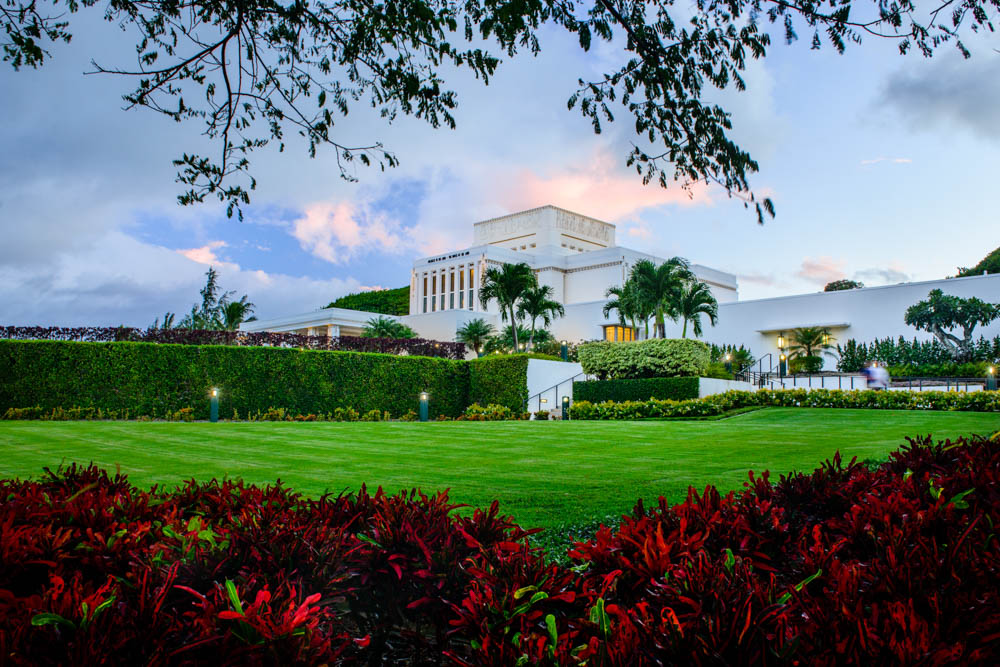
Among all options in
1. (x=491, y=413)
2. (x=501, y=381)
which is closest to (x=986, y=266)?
(x=501, y=381)

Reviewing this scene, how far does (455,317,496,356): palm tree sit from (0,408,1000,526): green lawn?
106 ft

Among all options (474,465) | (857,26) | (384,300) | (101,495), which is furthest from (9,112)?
(384,300)

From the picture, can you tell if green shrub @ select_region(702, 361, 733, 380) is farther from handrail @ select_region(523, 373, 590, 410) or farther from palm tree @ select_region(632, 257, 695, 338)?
palm tree @ select_region(632, 257, 695, 338)

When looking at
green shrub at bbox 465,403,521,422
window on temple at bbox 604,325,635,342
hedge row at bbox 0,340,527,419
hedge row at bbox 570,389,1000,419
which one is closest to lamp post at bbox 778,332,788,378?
window on temple at bbox 604,325,635,342

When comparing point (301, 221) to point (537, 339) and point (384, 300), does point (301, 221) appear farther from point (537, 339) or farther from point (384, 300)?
point (384, 300)

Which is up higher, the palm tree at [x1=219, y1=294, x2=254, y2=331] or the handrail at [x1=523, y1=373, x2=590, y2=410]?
the palm tree at [x1=219, y1=294, x2=254, y2=331]

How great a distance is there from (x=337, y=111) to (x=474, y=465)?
4.24 m

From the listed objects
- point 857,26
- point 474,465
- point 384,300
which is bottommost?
point 474,465

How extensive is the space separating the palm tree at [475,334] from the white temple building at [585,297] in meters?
1.19

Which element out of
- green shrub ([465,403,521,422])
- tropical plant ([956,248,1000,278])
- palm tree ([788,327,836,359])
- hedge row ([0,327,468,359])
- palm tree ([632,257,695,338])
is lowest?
green shrub ([465,403,521,422])

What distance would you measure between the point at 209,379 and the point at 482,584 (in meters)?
19.3

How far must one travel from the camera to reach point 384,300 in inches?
3295

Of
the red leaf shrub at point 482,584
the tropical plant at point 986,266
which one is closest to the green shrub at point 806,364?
the tropical plant at point 986,266

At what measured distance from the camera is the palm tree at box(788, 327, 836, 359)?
1537 inches
